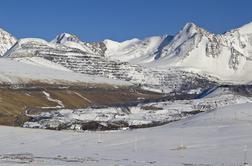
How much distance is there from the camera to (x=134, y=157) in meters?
51.4

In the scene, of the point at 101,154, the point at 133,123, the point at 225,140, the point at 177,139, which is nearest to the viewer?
the point at 101,154

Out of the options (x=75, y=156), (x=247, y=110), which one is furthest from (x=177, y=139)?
(x=247, y=110)

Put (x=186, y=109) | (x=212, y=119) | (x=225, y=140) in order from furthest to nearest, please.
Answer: (x=186, y=109)
(x=212, y=119)
(x=225, y=140)

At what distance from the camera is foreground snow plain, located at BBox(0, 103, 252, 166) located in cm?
4844

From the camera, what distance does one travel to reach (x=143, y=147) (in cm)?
5972

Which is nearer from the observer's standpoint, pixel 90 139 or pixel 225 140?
pixel 225 140

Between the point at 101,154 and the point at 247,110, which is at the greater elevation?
the point at 247,110

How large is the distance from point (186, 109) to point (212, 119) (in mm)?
108501

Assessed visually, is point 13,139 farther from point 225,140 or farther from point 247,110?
point 247,110

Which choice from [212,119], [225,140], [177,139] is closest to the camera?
[225,140]

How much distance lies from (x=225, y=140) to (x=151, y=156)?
10254 millimetres

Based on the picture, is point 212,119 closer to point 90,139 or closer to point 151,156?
point 90,139

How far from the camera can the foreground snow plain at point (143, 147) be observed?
159 ft

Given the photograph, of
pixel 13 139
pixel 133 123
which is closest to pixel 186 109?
pixel 133 123
